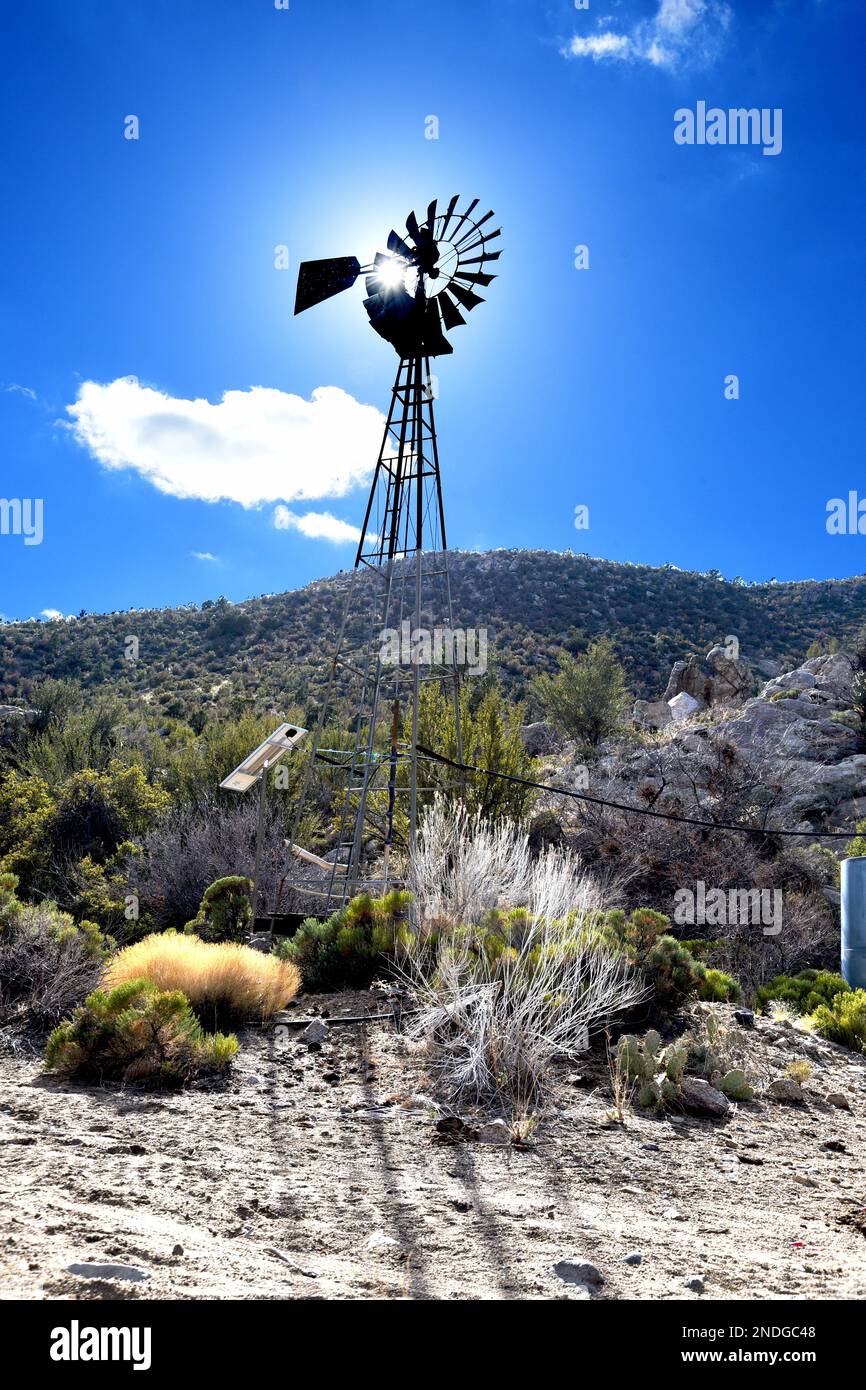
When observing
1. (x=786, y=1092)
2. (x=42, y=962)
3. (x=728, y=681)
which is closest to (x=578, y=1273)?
(x=786, y=1092)

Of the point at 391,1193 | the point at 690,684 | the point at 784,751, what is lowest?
the point at 391,1193

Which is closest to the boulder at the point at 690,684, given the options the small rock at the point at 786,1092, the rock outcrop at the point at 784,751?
the rock outcrop at the point at 784,751

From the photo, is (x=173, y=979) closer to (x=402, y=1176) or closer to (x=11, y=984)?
(x=11, y=984)

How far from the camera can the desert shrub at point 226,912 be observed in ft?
27.7

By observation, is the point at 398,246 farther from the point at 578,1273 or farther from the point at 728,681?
the point at 728,681

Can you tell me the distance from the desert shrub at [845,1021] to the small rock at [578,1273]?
17.4ft

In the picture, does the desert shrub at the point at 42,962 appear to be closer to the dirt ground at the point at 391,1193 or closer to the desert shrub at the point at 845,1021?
the dirt ground at the point at 391,1193

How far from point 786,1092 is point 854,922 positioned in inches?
121

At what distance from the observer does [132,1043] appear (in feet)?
16.3

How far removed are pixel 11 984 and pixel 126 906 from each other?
525cm

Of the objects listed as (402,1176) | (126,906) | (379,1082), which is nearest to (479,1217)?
(402,1176)

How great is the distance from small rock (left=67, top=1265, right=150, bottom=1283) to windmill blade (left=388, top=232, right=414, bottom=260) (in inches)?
372

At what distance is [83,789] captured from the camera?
542 inches

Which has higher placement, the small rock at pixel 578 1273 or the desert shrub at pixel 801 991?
the small rock at pixel 578 1273
